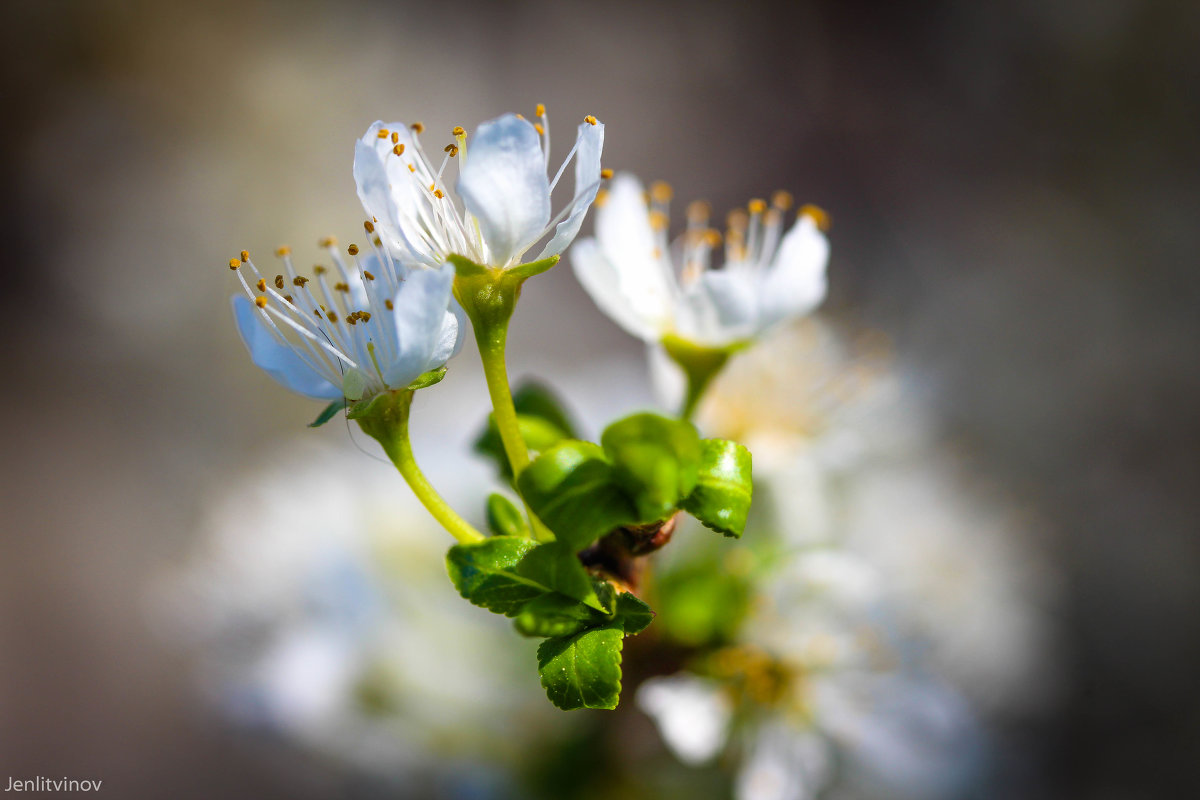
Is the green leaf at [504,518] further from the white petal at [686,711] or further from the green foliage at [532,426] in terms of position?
the white petal at [686,711]

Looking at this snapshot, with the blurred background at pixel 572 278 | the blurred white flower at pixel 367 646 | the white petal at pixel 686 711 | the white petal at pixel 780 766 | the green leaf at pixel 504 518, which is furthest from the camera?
the blurred background at pixel 572 278

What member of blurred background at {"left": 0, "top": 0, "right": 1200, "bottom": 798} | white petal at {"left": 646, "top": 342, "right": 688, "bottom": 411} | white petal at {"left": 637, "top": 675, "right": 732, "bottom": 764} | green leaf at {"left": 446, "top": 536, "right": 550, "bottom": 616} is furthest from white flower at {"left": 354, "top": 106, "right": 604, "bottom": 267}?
blurred background at {"left": 0, "top": 0, "right": 1200, "bottom": 798}

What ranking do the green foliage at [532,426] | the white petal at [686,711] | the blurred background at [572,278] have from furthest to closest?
the blurred background at [572,278]
the white petal at [686,711]
the green foliage at [532,426]

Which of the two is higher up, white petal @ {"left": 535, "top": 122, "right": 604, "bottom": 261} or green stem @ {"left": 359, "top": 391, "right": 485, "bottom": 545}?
white petal @ {"left": 535, "top": 122, "right": 604, "bottom": 261}

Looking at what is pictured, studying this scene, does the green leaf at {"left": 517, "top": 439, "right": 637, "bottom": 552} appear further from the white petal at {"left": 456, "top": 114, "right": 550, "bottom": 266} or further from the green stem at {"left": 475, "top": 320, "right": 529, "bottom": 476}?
the white petal at {"left": 456, "top": 114, "right": 550, "bottom": 266}

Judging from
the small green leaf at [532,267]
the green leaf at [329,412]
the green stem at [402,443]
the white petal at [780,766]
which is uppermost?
the small green leaf at [532,267]

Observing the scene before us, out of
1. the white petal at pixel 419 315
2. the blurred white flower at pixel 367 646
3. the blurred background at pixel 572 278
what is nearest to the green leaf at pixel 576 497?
the white petal at pixel 419 315

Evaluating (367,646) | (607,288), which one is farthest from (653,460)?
(367,646)
